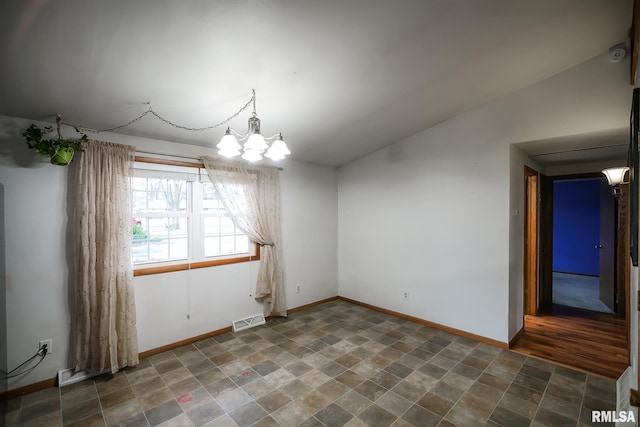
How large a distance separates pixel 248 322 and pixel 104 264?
A: 1.89 m

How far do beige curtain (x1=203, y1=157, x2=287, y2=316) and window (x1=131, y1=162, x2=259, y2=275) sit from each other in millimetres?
163

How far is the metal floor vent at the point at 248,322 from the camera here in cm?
368

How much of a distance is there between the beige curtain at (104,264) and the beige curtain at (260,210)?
→ 1.02m

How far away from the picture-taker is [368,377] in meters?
2.60

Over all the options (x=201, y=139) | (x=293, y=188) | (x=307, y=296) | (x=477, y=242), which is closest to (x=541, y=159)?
(x=477, y=242)

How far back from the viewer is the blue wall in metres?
6.74

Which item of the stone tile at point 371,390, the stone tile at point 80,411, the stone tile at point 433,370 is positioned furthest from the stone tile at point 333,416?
the stone tile at point 80,411

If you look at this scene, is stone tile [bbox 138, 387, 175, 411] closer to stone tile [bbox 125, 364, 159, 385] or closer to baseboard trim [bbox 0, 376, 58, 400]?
stone tile [bbox 125, 364, 159, 385]

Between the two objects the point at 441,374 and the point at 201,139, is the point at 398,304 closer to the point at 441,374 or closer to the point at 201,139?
the point at 441,374

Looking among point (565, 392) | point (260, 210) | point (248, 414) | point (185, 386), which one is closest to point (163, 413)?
point (185, 386)

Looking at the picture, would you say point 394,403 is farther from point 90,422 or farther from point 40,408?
point 40,408

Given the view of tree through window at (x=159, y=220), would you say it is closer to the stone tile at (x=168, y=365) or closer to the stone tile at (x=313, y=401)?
the stone tile at (x=168, y=365)

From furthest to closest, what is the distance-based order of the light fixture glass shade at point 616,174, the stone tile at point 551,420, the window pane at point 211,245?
1. the window pane at point 211,245
2. the light fixture glass shade at point 616,174
3. the stone tile at point 551,420

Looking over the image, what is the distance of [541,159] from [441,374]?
344 cm
